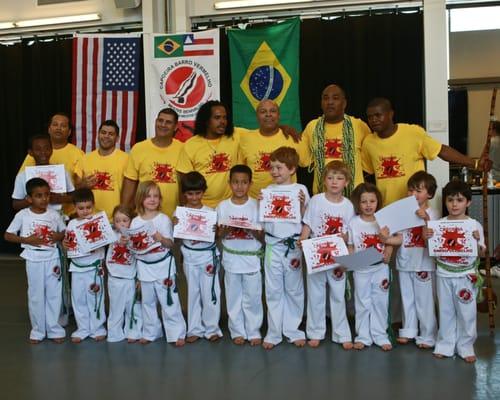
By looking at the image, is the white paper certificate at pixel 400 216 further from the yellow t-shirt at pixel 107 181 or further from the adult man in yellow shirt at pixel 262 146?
the yellow t-shirt at pixel 107 181

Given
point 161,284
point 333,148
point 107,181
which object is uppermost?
point 333,148

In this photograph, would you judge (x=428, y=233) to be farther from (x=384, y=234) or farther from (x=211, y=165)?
(x=211, y=165)

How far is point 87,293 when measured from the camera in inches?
156

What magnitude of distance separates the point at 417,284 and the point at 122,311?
6.89ft

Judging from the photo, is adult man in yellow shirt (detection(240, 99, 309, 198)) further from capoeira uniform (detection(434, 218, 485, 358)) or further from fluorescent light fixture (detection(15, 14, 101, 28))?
fluorescent light fixture (detection(15, 14, 101, 28))

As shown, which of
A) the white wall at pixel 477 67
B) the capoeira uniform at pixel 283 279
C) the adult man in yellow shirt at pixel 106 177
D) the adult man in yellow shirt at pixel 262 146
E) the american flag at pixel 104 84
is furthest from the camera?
the white wall at pixel 477 67

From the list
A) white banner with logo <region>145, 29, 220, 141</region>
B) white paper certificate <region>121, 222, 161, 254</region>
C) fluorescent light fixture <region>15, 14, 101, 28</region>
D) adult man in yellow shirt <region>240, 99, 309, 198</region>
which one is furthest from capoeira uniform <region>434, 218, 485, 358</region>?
fluorescent light fixture <region>15, 14, 101, 28</region>

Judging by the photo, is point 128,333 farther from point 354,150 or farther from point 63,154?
point 354,150

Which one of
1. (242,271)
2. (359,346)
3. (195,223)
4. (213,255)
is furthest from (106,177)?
(359,346)

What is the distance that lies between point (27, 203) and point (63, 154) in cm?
52

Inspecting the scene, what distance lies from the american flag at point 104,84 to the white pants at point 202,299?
3.87 m

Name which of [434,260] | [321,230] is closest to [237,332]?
[321,230]

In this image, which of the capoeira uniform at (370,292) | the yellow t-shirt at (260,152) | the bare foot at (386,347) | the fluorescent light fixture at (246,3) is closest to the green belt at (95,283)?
the yellow t-shirt at (260,152)

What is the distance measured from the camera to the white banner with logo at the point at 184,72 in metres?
6.97
